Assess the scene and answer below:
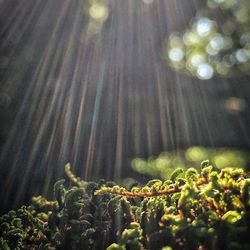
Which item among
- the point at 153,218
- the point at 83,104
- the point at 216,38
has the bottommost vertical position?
the point at 153,218

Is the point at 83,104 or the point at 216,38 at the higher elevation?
the point at 216,38

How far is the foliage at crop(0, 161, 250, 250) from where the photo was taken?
107 cm

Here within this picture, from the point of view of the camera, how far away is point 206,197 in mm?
1257

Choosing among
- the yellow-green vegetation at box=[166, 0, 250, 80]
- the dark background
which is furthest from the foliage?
the yellow-green vegetation at box=[166, 0, 250, 80]

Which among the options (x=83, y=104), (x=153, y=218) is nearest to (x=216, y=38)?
(x=83, y=104)

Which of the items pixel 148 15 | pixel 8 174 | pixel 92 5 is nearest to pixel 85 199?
pixel 8 174

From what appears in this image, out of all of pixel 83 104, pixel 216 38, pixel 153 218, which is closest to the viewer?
pixel 153 218

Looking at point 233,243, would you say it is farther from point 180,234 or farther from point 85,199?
point 85,199

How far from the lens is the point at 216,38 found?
31.6 meters

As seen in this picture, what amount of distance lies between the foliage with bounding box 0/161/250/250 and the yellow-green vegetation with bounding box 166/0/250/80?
27951mm

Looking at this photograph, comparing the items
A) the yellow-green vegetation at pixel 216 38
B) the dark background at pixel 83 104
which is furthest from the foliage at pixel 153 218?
the yellow-green vegetation at pixel 216 38

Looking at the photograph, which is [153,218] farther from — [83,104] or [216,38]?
[216,38]

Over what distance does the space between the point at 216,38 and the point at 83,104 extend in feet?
81.3

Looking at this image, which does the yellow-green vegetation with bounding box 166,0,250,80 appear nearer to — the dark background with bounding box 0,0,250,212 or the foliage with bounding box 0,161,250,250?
the dark background with bounding box 0,0,250,212
